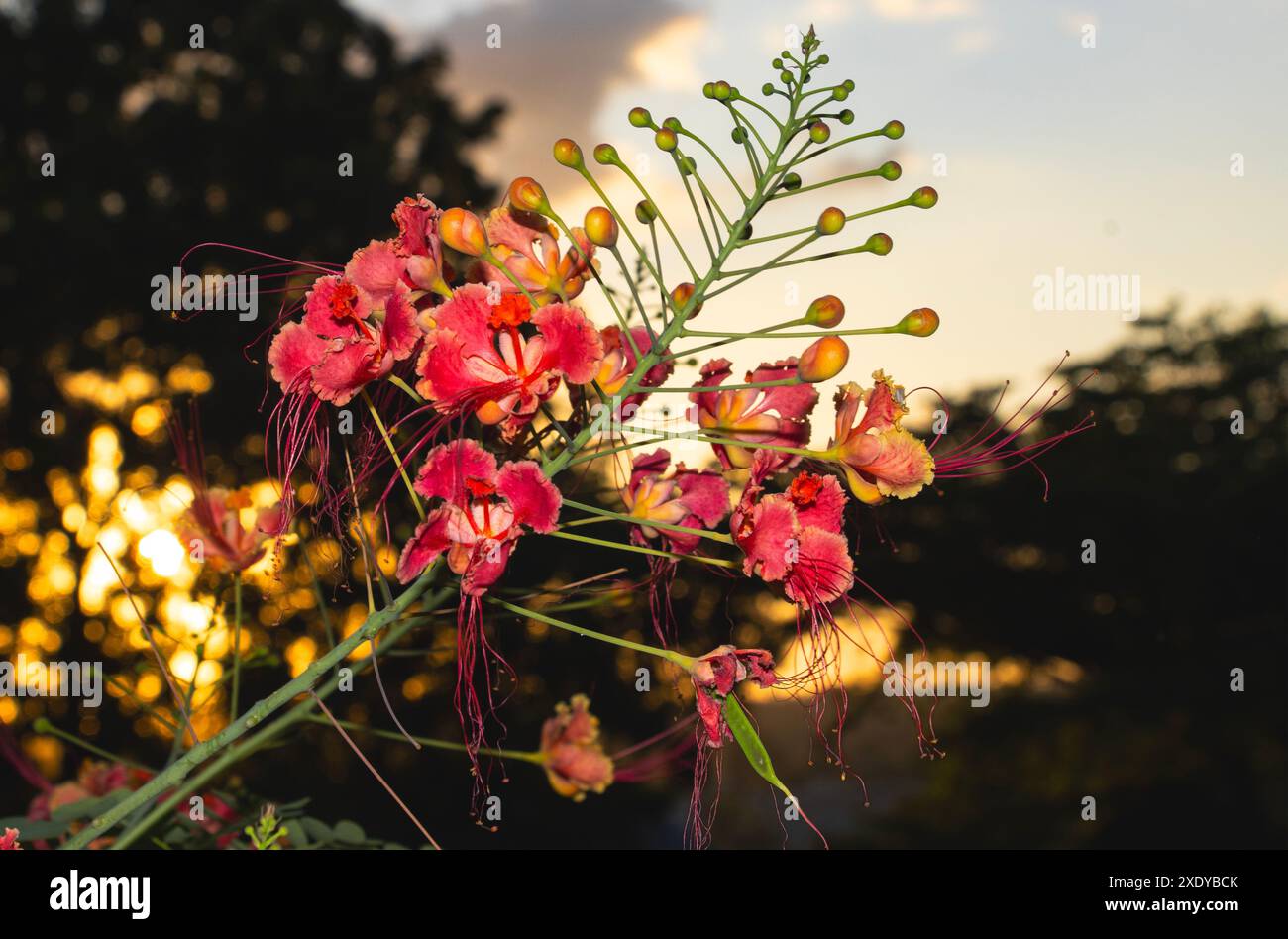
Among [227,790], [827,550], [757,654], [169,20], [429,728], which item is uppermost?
[169,20]

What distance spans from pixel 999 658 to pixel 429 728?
7.44 m

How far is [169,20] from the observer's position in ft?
31.6

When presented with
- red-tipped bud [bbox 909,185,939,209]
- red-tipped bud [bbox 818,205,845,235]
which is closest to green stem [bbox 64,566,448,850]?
red-tipped bud [bbox 818,205,845,235]

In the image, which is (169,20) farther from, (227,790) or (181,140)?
(227,790)

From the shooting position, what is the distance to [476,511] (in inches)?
56.8

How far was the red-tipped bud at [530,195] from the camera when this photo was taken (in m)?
1.53

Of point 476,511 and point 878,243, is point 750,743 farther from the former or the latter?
point 878,243

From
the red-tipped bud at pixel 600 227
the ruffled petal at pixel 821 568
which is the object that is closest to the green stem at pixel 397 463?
the red-tipped bud at pixel 600 227

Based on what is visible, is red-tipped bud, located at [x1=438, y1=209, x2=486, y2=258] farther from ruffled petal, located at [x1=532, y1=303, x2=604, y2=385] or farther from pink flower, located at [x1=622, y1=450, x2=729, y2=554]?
pink flower, located at [x1=622, y1=450, x2=729, y2=554]

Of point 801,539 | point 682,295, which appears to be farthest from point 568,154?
point 801,539

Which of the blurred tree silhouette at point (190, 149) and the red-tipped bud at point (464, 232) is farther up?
the blurred tree silhouette at point (190, 149)

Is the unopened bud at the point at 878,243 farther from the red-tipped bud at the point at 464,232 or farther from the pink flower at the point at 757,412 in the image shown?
the red-tipped bud at the point at 464,232

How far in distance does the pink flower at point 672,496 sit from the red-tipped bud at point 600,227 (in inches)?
14.7
